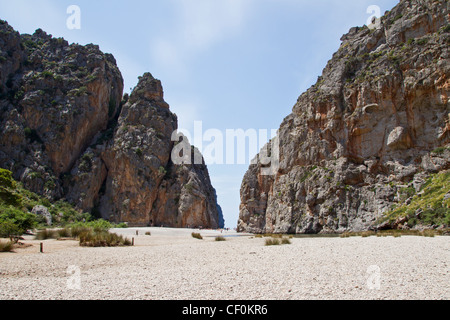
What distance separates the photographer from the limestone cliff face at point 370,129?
40.0m

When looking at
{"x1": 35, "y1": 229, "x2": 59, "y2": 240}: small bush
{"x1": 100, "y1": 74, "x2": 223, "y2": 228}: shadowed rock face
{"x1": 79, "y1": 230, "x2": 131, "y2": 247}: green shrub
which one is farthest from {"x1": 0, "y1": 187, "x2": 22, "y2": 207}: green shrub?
{"x1": 100, "y1": 74, "x2": 223, "y2": 228}: shadowed rock face

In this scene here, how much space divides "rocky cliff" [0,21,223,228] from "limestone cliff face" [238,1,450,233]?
33.0 m

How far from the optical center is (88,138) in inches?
3140

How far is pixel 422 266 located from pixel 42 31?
111 meters

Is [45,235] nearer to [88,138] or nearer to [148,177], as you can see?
[148,177]

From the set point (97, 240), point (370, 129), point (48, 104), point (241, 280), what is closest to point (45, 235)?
point (97, 240)

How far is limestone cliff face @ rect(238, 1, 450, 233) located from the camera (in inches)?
1576

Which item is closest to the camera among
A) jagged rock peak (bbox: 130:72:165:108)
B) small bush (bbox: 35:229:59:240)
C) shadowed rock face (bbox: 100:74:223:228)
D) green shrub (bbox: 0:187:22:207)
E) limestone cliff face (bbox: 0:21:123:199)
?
small bush (bbox: 35:229:59:240)

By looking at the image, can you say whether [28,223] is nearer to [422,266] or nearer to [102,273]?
[102,273]

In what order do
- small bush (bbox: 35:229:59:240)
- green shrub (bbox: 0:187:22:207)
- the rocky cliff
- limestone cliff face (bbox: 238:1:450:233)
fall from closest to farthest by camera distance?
small bush (bbox: 35:229:59:240)
green shrub (bbox: 0:187:22:207)
limestone cliff face (bbox: 238:1:450:233)
the rocky cliff

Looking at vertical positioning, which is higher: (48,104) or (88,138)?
(48,104)

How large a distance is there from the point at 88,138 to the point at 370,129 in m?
71.0

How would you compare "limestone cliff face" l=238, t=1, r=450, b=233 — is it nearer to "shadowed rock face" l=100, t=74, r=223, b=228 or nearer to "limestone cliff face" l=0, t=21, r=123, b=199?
"shadowed rock face" l=100, t=74, r=223, b=228

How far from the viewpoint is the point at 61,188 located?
68938mm
